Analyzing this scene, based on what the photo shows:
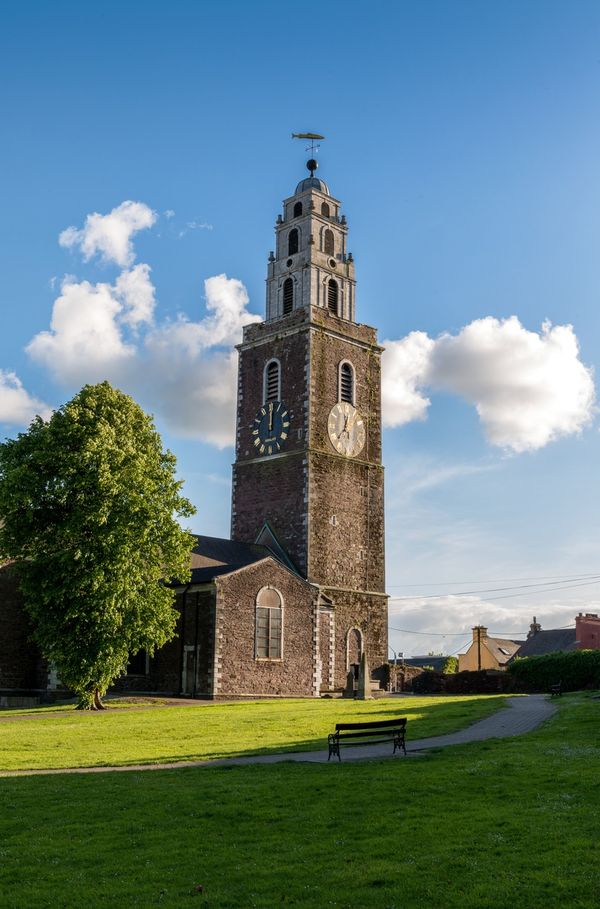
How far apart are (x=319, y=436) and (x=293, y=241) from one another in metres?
13.8

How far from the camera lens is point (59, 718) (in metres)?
30.4

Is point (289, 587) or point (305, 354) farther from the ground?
point (305, 354)

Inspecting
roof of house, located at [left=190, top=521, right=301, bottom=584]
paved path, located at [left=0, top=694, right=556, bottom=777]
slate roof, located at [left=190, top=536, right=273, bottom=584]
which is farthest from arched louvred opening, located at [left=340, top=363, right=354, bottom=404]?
paved path, located at [left=0, top=694, right=556, bottom=777]

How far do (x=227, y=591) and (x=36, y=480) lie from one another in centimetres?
1113

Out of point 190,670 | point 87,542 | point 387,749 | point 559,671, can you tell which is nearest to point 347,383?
point 190,670

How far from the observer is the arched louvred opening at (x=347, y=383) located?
53500 millimetres

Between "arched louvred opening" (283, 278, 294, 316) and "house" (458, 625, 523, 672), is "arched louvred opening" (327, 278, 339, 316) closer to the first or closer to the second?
"arched louvred opening" (283, 278, 294, 316)

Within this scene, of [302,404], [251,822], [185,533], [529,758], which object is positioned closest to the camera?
[251,822]

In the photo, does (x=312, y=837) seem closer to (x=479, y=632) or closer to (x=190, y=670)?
(x=190, y=670)

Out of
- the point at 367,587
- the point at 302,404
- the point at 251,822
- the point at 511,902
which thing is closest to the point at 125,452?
the point at 302,404

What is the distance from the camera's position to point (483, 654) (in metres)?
86.7

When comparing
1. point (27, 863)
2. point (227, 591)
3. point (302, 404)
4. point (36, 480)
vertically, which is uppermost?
point (302, 404)

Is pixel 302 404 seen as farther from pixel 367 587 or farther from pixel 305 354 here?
pixel 367 587

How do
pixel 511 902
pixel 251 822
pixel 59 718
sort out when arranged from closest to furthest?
pixel 511 902
pixel 251 822
pixel 59 718
